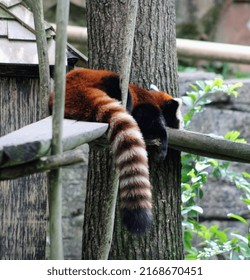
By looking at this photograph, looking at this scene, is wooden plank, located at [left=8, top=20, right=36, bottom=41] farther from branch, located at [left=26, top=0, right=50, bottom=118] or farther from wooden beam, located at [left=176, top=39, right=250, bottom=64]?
wooden beam, located at [left=176, top=39, right=250, bottom=64]

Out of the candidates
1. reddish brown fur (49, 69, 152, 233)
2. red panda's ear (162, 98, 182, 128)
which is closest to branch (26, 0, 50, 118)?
reddish brown fur (49, 69, 152, 233)

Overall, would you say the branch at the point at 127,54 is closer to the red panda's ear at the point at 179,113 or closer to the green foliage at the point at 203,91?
the red panda's ear at the point at 179,113

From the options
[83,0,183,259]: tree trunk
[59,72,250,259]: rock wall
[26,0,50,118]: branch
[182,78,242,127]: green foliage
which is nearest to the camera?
[26,0,50,118]: branch

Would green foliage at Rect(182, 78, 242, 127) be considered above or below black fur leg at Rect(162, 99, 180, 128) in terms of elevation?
above

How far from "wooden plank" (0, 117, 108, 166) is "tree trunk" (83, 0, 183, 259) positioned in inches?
35.5

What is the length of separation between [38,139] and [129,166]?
651 millimetres

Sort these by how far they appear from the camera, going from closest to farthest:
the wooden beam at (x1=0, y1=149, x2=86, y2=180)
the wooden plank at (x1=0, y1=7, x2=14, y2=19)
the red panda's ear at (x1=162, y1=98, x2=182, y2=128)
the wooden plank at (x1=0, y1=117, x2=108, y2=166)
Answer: the wooden plank at (x1=0, y1=117, x2=108, y2=166) → the wooden beam at (x1=0, y1=149, x2=86, y2=180) → the wooden plank at (x1=0, y1=7, x2=14, y2=19) → the red panda's ear at (x1=162, y1=98, x2=182, y2=128)

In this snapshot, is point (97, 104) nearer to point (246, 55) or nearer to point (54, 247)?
point (54, 247)

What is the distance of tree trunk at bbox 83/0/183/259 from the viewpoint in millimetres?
3688

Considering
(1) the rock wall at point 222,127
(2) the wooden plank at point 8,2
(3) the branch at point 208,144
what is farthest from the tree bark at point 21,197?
(1) the rock wall at point 222,127

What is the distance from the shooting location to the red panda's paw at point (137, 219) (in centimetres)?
244

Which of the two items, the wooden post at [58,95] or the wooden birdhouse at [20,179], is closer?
the wooden post at [58,95]

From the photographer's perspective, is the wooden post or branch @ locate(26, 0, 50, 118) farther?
branch @ locate(26, 0, 50, 118)

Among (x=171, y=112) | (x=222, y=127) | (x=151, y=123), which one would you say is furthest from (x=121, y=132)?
(x=222, y=127)
